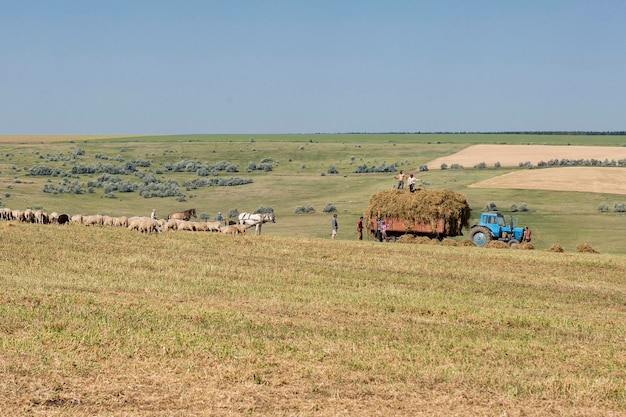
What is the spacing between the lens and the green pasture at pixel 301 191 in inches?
2047

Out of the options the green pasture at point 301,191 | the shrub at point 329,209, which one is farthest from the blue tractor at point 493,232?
the shrub at point 329,209

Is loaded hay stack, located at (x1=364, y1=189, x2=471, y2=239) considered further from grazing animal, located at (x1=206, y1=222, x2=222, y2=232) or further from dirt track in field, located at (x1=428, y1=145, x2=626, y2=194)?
dirt track in field, located at (x1=428, y1=145, x2=626, y2=194)

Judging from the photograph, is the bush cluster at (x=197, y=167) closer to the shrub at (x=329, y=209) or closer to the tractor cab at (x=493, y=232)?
the shrub at (x=329, y=209)

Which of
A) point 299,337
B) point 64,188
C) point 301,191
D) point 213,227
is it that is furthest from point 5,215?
point 301,191

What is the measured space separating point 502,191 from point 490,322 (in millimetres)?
51516

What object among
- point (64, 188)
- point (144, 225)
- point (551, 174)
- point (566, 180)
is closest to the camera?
point (144, 225)

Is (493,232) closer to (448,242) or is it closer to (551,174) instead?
(448,242)

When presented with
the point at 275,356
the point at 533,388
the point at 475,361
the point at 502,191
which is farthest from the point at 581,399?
the point at 502,191

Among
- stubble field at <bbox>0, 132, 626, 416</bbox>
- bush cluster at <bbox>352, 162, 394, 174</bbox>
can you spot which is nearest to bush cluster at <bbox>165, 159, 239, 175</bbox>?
bush cluster at <bbox>352, 162, 394, 174</bbox>

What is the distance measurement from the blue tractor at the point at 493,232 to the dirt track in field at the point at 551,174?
2932 cm

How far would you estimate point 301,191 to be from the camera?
79.2 m

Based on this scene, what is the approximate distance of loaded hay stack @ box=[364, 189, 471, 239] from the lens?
128 ft

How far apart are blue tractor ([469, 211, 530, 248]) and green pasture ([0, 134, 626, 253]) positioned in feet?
13.7

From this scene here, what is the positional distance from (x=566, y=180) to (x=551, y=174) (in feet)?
14.1
